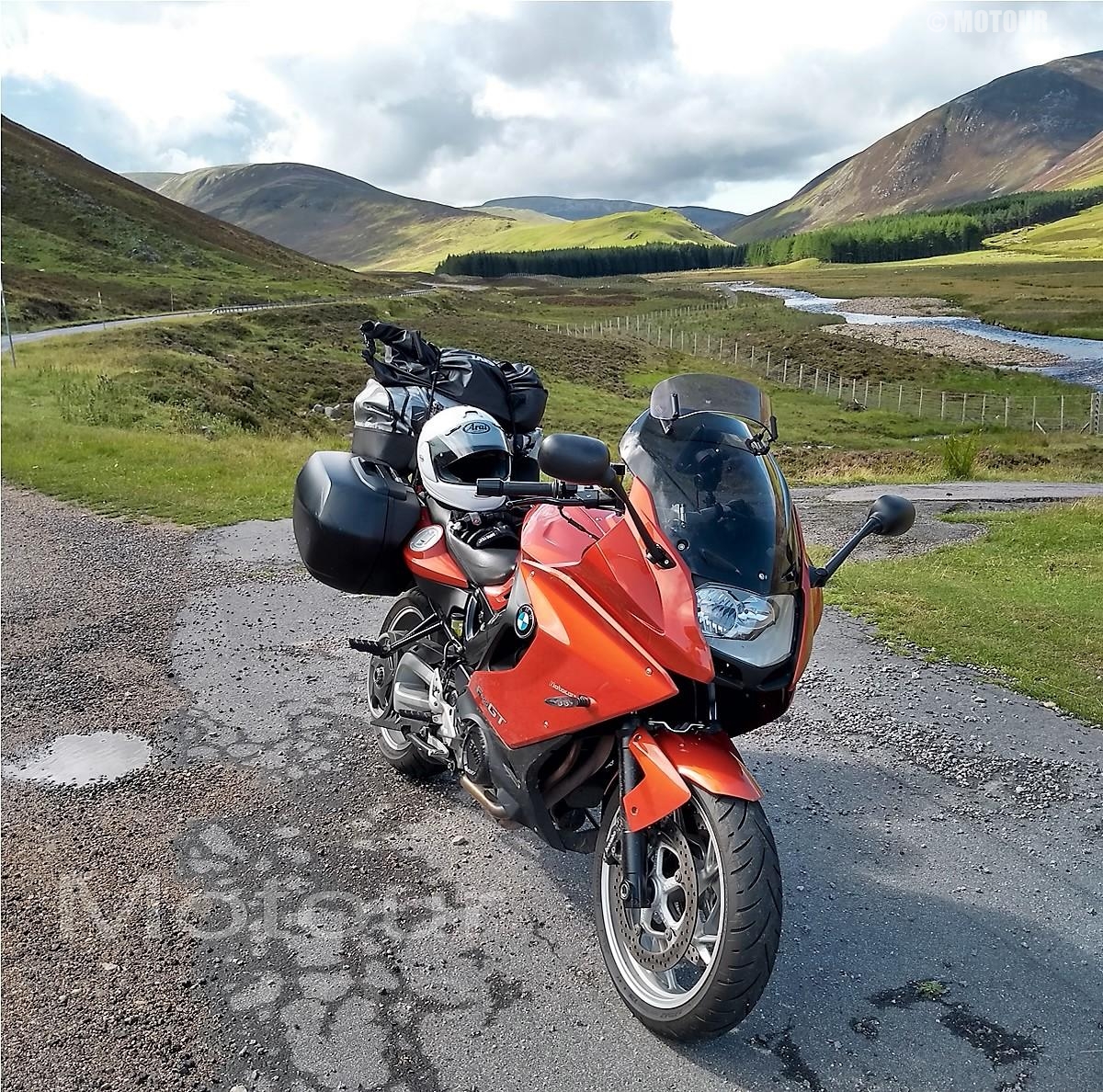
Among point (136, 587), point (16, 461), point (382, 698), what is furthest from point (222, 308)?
point (382, 698)

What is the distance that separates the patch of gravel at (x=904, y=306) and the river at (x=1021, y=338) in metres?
0.98

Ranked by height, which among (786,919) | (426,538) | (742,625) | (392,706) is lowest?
(786,919)

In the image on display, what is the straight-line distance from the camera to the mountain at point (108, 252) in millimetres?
48250

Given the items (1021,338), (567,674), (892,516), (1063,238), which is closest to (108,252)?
(1021,338)

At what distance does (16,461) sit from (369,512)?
481 inches

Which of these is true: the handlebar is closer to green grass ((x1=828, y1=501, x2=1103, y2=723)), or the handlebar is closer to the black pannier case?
the black pannier case

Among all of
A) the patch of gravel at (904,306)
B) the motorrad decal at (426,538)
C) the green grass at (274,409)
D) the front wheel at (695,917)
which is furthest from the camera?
the patch of gravel at (904,306)

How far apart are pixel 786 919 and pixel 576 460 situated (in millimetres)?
2234

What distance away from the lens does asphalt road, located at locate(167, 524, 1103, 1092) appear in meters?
3.11

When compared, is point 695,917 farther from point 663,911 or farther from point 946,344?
point 946,344

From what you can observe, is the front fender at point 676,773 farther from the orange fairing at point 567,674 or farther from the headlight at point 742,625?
the headlight at point 742,625

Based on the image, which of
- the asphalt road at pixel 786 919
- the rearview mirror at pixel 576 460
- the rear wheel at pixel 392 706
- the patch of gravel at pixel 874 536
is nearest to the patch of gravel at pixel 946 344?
the patch of gravel at pixel 874 536

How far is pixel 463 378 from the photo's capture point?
5426 mm

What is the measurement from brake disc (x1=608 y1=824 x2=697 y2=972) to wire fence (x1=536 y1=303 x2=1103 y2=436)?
115ft
